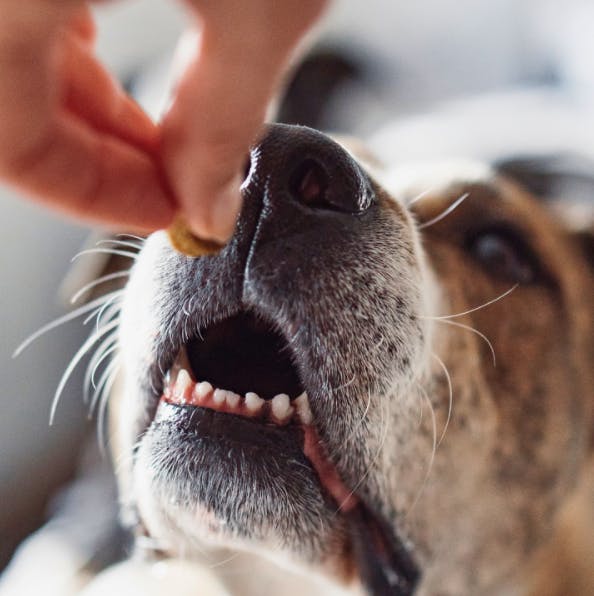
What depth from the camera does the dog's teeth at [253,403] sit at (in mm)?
903

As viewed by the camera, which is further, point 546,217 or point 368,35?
point 368,35

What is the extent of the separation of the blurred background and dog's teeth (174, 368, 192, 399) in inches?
34.4

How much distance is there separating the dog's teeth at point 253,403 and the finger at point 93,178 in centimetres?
39

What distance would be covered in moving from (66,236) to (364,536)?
1.51 m

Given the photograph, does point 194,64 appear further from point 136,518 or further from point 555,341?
point 555,341

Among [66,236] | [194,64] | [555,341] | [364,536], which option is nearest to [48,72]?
[194,64]

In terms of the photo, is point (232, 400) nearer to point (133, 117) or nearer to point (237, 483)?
point (237, 483)

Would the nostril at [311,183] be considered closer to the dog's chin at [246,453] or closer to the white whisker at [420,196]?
the dog's chin at [246,453]

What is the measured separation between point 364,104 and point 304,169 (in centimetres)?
226

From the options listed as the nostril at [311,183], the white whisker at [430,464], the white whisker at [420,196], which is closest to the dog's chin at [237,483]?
the white whisker at [430,464]

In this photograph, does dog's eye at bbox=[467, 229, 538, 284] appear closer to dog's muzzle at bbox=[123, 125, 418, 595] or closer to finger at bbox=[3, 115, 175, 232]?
dog's muzzle at bbox=[123, 125, 418, 595]

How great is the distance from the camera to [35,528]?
7.65 ft

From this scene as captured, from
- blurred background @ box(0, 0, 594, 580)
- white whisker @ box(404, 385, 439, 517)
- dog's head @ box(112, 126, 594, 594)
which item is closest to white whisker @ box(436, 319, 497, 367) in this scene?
dog's head @ box(112, 126, 594, 594)

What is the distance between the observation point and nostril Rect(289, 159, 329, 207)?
0.89 meters
